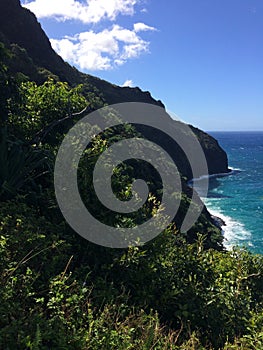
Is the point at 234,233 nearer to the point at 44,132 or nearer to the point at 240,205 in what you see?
the point at 240,205

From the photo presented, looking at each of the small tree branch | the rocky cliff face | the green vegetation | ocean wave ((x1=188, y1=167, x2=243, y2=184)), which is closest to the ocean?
ocean wave ((x1=188, y1=167, x2=243, y2=184))

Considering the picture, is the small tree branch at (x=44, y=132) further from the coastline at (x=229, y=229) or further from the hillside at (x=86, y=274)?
the coastline at (x=229, y=229)

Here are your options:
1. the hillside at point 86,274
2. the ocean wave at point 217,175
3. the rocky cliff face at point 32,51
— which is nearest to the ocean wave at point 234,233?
the hillside at point 86,274

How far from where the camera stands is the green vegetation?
3.45 m

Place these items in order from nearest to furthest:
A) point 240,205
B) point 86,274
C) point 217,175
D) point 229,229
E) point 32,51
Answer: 1. point 86,274
2. point 229,229
3. point 240,205
4. point 32,51
5. point 217,175

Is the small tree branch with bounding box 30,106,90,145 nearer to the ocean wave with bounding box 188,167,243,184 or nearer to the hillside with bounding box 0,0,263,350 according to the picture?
the hillside with bounding box 0,0,263,350

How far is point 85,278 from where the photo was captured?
4.64 m

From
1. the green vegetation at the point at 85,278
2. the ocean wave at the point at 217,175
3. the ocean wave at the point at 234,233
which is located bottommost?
the ocean wave at the point at 234,233

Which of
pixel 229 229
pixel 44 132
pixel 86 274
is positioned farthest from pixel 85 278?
pixel 229 229

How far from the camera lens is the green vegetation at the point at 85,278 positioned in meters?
3.45

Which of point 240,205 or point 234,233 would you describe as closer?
point 234,233

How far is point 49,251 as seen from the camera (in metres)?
4.64

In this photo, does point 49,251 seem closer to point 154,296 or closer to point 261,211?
point 154,296

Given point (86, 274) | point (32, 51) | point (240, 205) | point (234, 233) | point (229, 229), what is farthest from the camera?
point (32, 51)
